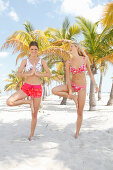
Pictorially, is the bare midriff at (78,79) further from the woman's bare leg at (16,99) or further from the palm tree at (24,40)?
the palm tree at (24,40)

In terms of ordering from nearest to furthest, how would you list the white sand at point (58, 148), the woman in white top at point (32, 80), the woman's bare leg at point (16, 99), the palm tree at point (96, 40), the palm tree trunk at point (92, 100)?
the white sand at point (58, 148)
the woman's bare leg at point (16, 99)
the woman in white top at point (32, 80)
the palm tree at point (96, 40)
the palm tree trunk at point (92, 100)

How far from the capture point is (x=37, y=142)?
10.3 ft

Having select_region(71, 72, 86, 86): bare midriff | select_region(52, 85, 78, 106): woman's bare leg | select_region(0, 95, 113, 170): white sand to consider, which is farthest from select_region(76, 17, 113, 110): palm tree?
select_region(52, 85, 78, 106): woman's bare leg

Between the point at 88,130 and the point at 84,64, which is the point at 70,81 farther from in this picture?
the point at 88,130

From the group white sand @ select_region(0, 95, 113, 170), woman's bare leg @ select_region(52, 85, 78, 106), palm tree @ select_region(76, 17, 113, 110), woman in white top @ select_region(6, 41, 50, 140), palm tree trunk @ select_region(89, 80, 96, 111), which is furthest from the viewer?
palm tree trunk @ select_region(89, 80, 96, 111)

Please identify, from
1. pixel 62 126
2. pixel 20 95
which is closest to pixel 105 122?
pixel 62 126

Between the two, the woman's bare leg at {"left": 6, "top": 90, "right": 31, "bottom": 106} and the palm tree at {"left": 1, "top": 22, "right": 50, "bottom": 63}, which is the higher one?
the palm tree at {"left": 1, "top": 22, "right": 50, "bottom": 63}

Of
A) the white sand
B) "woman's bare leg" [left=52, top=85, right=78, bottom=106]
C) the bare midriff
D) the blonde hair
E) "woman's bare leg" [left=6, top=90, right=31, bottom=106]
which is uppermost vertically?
the blonde hair

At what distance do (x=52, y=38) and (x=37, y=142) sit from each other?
943 centimetres

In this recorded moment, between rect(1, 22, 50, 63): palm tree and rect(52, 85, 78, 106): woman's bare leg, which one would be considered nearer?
rect(52, 85, 78, 106): woman's bare leg

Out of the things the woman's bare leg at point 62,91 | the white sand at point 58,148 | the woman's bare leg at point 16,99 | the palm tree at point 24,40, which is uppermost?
Result: the palm tree at point 24,40

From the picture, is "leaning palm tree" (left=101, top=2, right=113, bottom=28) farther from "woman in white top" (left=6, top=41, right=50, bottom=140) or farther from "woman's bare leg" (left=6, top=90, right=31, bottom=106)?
"woman's bare leg" (left=6, top=90, right=31, bottom=106)

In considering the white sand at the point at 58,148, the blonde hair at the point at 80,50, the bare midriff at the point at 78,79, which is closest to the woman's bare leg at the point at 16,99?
the white sand at the point at 58,148

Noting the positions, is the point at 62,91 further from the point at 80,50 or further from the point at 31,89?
the point at 80,50
